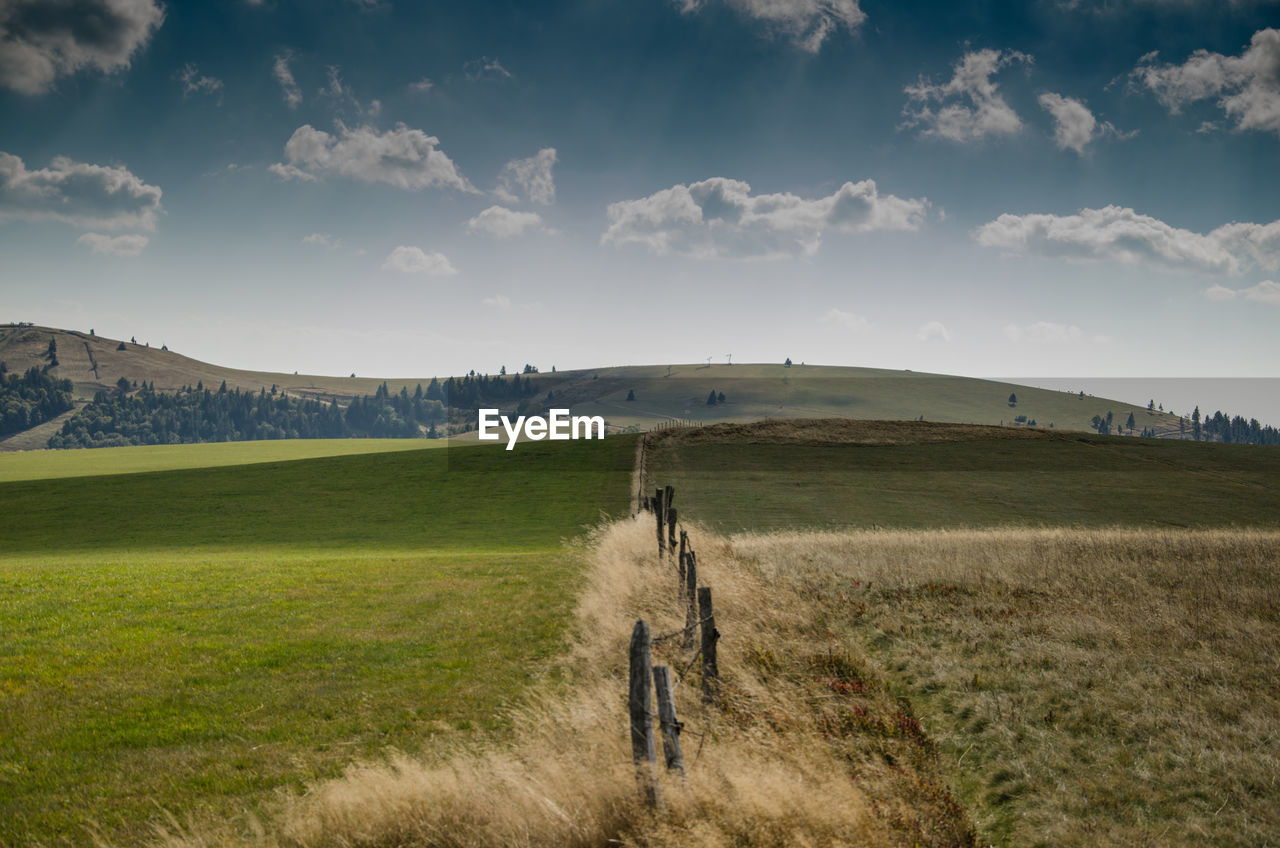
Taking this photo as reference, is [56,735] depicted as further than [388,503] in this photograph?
No

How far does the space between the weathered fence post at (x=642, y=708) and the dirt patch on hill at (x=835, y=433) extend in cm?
5709

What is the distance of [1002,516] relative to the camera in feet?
124

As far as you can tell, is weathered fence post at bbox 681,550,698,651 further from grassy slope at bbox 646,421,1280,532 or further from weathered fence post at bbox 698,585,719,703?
grassy slope at bbox 646,421,1280,532

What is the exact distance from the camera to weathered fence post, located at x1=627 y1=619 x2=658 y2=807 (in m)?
5.57

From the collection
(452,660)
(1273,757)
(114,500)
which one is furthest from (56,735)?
(114,500)

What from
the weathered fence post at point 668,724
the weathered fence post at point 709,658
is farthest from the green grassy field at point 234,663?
the weathered fence post at point 668,724

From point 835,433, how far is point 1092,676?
181 feet

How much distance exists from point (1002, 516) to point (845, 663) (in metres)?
31.1

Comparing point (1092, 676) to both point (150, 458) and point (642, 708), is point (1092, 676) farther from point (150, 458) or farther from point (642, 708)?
point (150, 458)

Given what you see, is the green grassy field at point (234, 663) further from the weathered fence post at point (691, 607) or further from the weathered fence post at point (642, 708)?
the weathered fence post at point (642, 708)

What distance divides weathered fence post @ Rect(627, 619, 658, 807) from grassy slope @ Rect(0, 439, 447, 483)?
64.9 meters

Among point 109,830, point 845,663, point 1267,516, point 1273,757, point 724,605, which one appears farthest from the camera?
point 1267,516

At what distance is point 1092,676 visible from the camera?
35.3 ft

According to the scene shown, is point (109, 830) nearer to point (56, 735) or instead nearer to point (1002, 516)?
point (56, 735)
